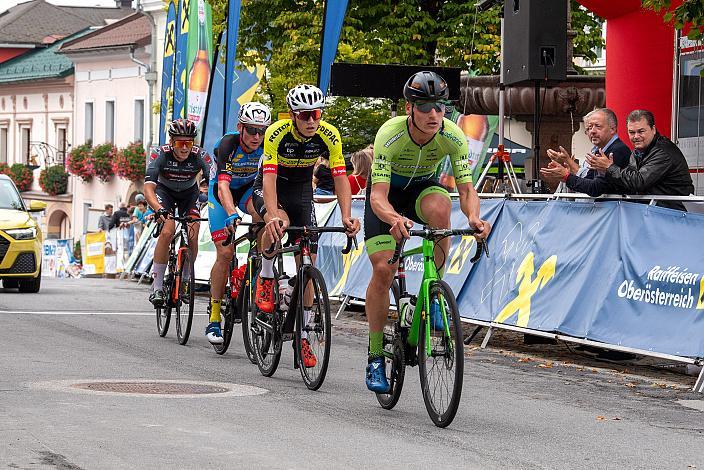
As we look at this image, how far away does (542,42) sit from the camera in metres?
16.1

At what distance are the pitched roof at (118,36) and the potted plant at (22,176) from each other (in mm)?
6454

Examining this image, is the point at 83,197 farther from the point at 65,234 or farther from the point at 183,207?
the point at 183,207

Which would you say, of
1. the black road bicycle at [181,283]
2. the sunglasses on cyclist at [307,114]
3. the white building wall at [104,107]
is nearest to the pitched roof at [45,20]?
the white building wall at [104,107]

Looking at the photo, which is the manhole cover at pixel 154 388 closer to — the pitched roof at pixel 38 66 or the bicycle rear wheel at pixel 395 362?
the bicycle rear wheel at pixel 395 362

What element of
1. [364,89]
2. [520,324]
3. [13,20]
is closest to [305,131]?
[520,324]

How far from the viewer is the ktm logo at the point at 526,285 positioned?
12.4 meters

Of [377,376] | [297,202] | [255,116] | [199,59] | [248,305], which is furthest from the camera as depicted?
[199,59]

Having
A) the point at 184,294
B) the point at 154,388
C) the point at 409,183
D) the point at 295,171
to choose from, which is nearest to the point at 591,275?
the point at 295,171

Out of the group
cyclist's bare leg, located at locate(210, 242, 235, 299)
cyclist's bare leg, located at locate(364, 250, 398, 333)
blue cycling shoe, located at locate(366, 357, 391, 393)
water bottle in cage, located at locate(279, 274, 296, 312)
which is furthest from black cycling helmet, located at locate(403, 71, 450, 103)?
cyclist's bare leg, located at locate(210, 242, 235, 299)

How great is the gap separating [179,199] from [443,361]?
6.22m

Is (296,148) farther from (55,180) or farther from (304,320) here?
(55,180)

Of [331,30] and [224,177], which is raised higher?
[331,30]

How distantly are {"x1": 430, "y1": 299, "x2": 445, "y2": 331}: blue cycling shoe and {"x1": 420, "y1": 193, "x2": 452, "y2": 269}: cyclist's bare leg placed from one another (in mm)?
627

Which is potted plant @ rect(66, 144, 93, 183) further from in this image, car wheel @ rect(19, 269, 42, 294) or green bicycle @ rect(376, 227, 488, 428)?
green bicycle @ rect(376, 227, 488, 428)
